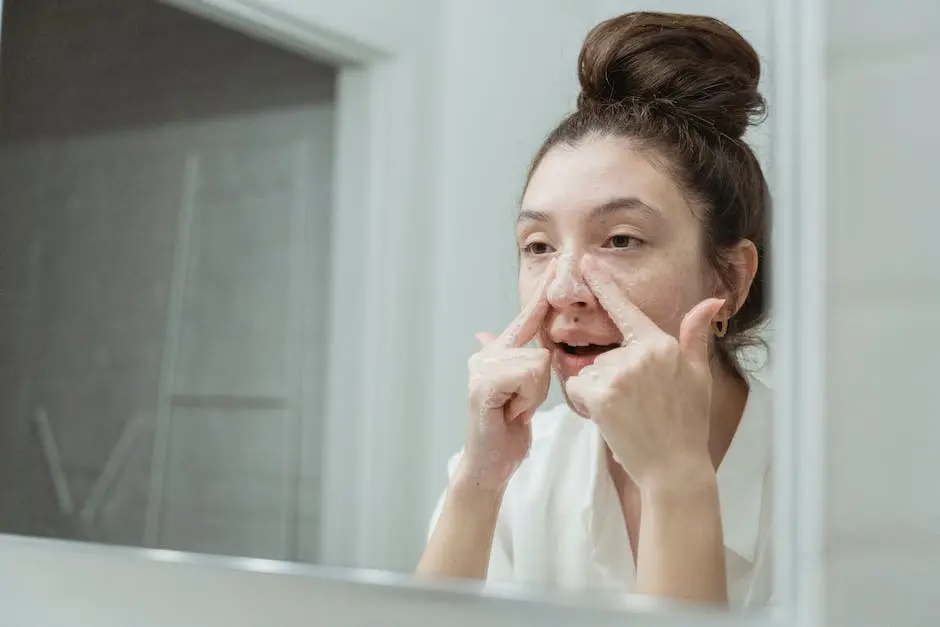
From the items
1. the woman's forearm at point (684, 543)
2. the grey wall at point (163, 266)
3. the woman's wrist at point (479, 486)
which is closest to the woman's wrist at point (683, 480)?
the woman's forearm at point (684, 543)

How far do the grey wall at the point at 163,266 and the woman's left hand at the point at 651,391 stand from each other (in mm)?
233

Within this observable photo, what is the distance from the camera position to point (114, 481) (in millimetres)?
813

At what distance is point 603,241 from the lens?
58 cm

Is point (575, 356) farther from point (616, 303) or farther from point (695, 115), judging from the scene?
point (695, 115)

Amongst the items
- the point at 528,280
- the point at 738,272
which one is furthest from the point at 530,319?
the point at 738,272

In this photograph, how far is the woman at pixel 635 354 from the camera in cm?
53

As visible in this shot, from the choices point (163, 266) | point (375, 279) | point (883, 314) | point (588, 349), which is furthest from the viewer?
point (163, 266)

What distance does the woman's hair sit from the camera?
0.54 metres

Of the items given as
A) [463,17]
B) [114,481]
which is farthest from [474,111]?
[114,481]

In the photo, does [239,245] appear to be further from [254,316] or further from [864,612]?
[864,612]

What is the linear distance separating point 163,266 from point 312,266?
0.18 meters

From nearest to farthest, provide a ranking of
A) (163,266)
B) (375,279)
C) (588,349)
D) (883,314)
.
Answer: (883,314), (588,349), (375,279), (163,266)

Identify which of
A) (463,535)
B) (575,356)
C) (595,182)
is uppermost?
(595,182)

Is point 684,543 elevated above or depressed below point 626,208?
below
